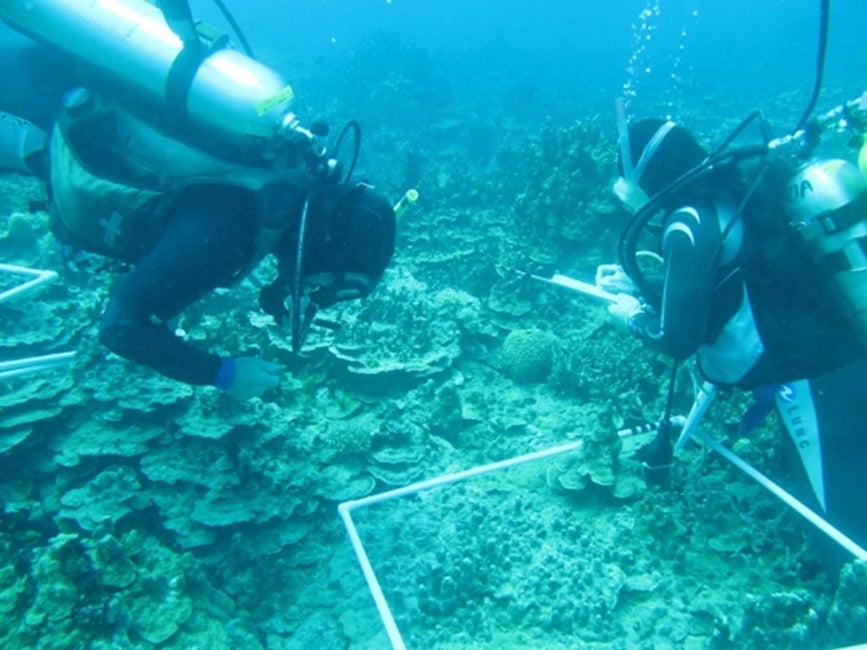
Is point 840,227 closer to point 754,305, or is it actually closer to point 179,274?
point 754,305

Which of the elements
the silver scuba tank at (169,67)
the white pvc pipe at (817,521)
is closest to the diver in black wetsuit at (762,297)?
the white pvc pipe at (817,521)

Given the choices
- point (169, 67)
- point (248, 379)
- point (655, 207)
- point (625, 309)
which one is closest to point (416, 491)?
point (248, 379)

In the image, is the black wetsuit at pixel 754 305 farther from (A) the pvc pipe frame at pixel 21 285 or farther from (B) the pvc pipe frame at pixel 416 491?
(A) the pvc pipe frame at pixel 21 285

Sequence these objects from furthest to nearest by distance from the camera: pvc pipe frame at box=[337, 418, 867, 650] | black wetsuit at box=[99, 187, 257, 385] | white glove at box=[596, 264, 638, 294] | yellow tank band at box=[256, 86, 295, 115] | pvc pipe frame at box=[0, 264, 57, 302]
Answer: pvc pipe frame at box=[0, 264, 57, 302] → white glove at box=[596, 264, 638, 294] → pvc pipe frame at box=[337, 418, 867, 650] → yellow tank band at box=[256, 86, 295, 115] → black wetsuit at box=[99, 187, 257, 385]

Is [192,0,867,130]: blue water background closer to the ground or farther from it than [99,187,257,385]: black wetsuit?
farther from it

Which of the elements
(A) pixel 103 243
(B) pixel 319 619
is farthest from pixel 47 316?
(B) pixel 319 619

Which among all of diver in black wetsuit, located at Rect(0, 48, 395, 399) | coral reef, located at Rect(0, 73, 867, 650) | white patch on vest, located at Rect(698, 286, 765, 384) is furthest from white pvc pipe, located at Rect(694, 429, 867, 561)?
diver in black wetsuit, located at Rect(0, 48, 395, 399)

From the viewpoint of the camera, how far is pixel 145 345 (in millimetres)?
2557

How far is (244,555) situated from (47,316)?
11.6 feet

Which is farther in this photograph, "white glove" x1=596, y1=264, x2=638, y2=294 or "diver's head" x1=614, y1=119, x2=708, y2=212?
"white glove" x1=596, y1=264, x2=638, y2=294

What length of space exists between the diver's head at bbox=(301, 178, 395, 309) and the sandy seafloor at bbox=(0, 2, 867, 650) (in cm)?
124

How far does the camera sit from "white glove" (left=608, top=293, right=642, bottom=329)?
3.79 m

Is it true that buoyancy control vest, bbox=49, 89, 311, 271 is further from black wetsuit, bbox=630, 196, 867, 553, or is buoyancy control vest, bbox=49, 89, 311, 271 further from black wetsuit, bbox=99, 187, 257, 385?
black wetsuit, bbox=630, 196, 867, 553

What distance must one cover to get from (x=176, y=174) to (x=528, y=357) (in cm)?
402
